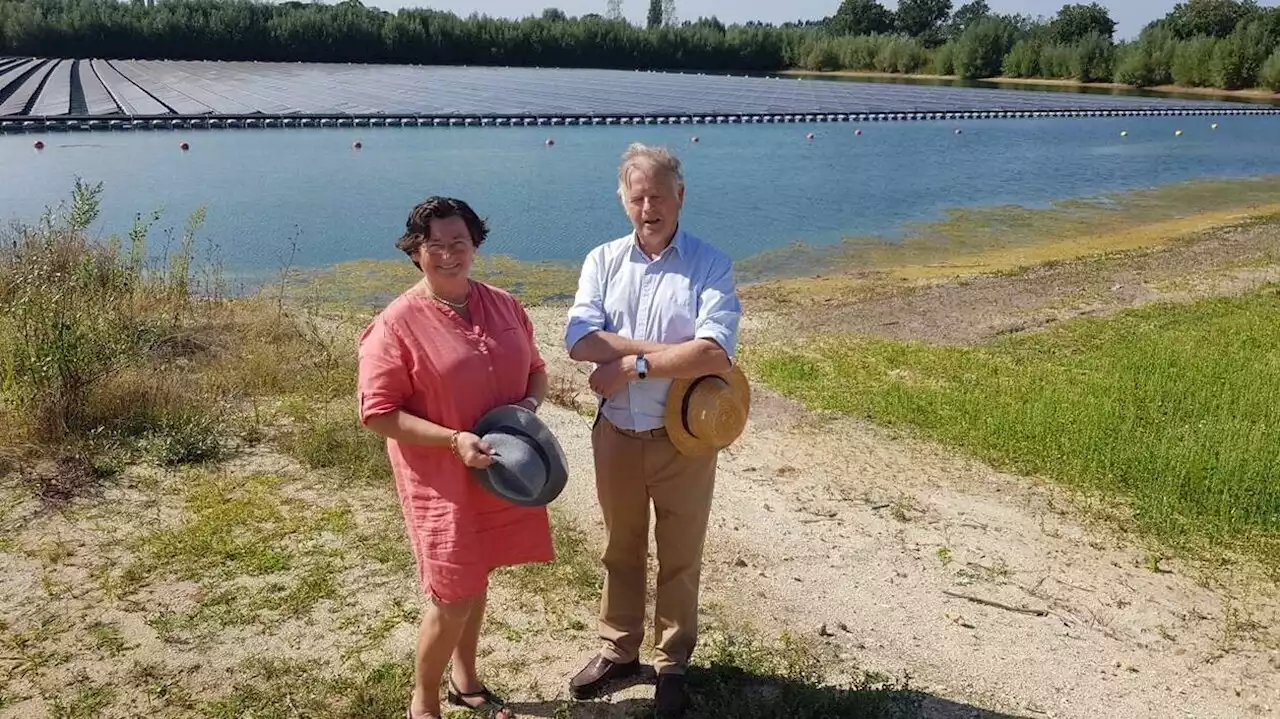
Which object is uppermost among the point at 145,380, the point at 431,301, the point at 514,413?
the point at 431,301

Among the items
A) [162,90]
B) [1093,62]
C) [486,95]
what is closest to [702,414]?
[486,95]

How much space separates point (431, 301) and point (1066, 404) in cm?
Answer: 465

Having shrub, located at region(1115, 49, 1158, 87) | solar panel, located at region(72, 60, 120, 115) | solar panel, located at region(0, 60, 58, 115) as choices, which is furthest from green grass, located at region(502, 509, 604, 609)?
shrub, located at region(1115, 49, 1158, 87)

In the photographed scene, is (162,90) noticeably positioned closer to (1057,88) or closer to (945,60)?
(1057,88)

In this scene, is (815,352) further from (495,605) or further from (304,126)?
(304,126)

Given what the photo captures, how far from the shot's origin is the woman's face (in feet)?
8.53

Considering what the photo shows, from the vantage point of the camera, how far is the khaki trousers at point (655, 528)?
9.70 ft

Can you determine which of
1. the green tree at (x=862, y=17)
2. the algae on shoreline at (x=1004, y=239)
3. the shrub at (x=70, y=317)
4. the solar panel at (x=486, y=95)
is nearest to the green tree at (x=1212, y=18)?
the solar panel at (x=486, y=95)

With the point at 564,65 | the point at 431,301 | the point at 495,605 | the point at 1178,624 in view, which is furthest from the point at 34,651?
the point at 564,65

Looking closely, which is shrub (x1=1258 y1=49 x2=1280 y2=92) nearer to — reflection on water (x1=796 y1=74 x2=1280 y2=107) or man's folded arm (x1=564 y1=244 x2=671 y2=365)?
reflection on water (x1=796 y1=74 x2=1280 y2=107)

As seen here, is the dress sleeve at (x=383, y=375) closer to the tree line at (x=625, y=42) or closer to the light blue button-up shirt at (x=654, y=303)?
the light blue button-up shirt at (x=654, y=303)

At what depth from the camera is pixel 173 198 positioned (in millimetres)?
15977

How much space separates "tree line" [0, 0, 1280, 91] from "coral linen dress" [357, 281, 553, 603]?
176ft

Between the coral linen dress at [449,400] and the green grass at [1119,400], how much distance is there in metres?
3.25
